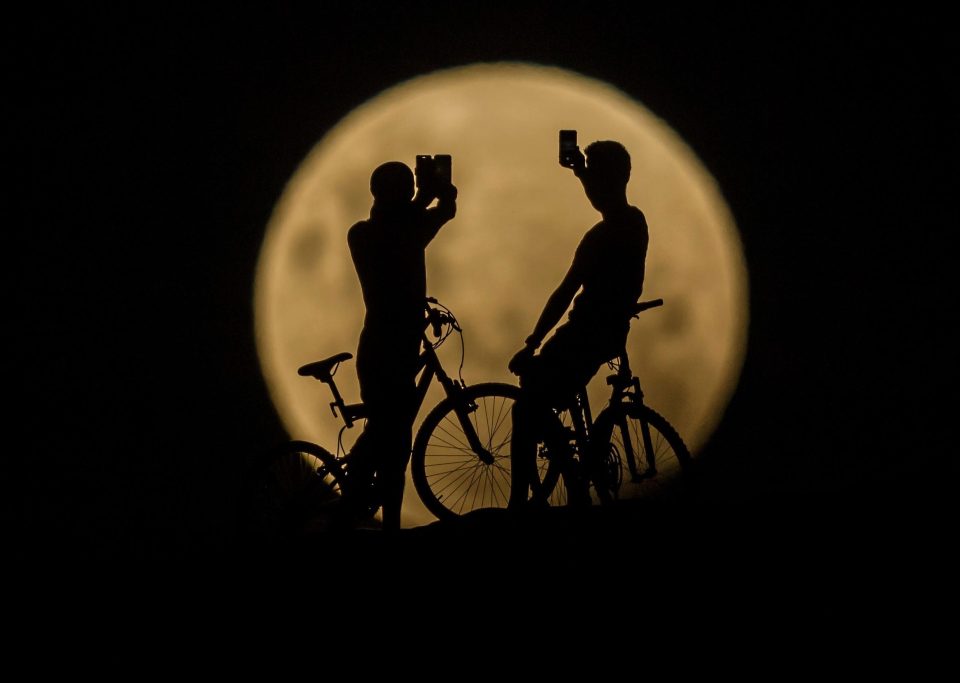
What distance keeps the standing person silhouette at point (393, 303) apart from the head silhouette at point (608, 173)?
36.1 inches

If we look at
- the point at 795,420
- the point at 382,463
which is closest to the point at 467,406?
the point at 382,463

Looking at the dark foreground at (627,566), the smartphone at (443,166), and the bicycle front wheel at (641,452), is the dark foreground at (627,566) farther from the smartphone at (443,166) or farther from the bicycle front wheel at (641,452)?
the smartphone at (443,166)

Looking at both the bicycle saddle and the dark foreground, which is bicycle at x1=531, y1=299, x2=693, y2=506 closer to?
the dark foreground

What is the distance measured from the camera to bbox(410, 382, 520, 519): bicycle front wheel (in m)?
6.64

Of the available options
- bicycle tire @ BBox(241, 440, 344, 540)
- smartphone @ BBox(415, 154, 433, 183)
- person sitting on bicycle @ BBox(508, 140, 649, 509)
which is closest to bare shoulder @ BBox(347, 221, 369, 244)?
smartphone @ BBox(415, 154, 433, 183)

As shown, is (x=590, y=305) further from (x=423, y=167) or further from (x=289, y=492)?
(x=289, y=492)

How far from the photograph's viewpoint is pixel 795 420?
13.1m

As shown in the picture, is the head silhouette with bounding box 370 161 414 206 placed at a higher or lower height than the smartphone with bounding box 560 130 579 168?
lower

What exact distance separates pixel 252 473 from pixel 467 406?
1756mm

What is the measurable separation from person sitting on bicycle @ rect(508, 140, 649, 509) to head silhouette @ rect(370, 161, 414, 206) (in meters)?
1.10

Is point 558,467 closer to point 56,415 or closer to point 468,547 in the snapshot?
point 468,547

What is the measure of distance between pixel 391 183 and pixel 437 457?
5.79 ft

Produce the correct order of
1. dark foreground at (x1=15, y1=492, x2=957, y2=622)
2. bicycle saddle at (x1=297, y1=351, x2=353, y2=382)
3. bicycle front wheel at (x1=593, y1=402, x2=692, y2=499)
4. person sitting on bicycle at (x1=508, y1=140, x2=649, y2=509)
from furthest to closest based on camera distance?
bicycle saddle at (x1=297, y1=351, x2=353, y2=382), bicycle front wheel at (x1=593, y1=402, x2=692, y2=499), person sitting on bicycle at (x1=508, y1=140, x2=649, y2=509), dark foreground at (x1=15, y1=492, x2=957, y2=622)

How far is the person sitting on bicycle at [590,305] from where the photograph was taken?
6.22m
